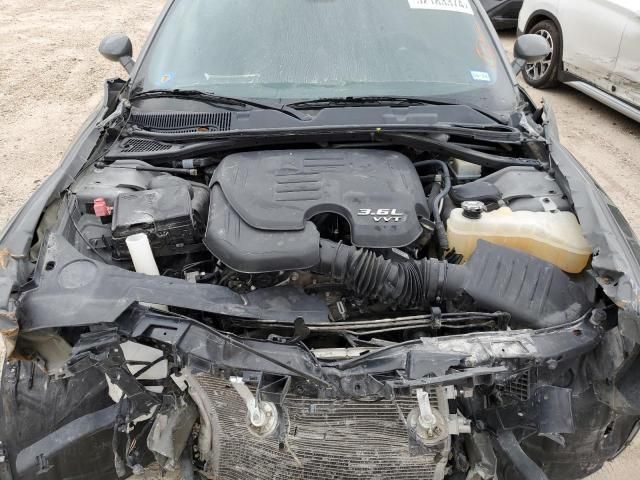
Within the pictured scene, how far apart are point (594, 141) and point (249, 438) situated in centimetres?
479

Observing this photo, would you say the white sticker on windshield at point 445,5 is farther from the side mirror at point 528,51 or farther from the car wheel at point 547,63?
the car wheel at point 547,63

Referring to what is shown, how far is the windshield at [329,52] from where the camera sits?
2.63m

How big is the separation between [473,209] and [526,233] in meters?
0.21

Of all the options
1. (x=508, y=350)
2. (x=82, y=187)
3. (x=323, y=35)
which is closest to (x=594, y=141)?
(x=323, y=35)

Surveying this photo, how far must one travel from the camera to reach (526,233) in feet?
6.58

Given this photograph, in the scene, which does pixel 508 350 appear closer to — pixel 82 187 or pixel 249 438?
pixel 249 438

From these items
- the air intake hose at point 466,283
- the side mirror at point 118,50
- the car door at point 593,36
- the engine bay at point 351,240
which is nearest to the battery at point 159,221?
the engine bay at point 351,240

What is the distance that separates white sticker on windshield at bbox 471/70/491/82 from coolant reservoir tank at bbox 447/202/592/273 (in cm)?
91

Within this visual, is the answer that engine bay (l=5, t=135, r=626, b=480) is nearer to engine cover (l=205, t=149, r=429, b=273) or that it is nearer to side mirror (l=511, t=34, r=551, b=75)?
engine cover (l=205, t=149, r=429, b=273)

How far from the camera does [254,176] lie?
2.12 m

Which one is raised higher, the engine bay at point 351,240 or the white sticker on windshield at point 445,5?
the white sticker on windshield at point 445,5

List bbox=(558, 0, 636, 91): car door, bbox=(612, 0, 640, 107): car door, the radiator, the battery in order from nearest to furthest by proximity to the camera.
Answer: the radiator
the battery
bbox=(612, 0, 640, 107): car door
bbox=(558, 0, 636, 91): car door

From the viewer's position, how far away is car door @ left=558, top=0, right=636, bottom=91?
5.26m

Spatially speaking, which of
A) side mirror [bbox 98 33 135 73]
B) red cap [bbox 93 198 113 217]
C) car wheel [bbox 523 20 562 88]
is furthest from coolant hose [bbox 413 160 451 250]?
car wheel [bbox 523 20 562 88]
